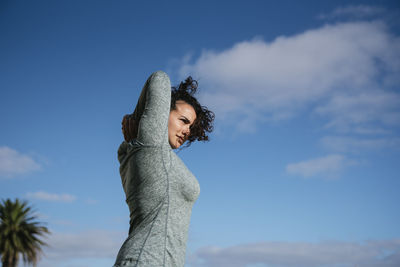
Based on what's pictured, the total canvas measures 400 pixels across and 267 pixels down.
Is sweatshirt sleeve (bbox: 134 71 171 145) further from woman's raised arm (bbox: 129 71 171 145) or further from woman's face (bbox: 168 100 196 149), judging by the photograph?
woman's face (bbox: 168 100 196 149)

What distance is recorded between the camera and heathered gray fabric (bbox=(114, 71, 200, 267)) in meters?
1.99

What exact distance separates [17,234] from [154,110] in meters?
32.8

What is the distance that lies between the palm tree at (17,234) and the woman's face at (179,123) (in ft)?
102

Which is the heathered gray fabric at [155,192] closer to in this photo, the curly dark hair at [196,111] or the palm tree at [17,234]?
the curly dark hair at [196,111]

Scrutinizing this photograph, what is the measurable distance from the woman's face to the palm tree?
3096cm

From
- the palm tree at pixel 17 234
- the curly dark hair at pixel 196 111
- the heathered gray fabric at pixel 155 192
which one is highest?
the palm tree at pixel 17 234

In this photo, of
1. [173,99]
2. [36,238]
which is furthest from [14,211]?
[173,99]

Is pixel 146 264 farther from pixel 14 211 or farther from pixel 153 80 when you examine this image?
pixel 14 211

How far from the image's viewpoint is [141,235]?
202 cm

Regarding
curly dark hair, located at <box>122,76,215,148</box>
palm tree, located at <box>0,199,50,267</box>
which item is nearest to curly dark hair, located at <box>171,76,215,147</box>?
curly dark hair, located at <box>122,76,215,148</box>

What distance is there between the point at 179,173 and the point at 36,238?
106 ft

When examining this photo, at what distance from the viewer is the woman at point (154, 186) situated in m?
1.99

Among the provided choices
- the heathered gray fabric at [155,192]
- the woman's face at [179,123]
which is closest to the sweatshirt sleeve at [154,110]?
the heathered gray fabric at [155,192]

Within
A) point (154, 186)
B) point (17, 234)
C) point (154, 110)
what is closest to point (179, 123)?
point (154, 110)
